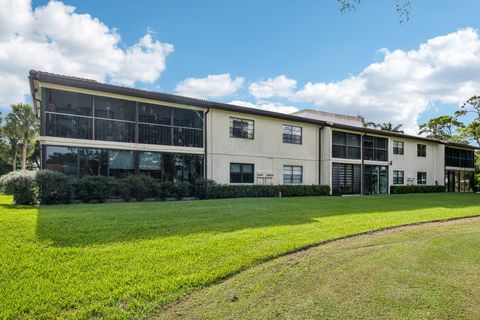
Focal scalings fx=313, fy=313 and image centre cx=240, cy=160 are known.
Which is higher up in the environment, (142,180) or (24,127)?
(24,127)

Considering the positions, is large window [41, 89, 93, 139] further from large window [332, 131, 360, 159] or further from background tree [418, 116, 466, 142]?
background tree [418, 116, 466, 142]

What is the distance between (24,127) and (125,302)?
43.7 meters

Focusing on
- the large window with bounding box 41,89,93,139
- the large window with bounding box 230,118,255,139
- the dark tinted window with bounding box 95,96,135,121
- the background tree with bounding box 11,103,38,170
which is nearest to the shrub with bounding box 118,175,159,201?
the large window with bounding box 41,89,93,139

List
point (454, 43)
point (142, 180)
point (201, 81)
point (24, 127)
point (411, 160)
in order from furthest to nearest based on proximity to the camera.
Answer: point (24, 127) → point (411, 160) → point (201, 81) → point (142, 180) → point (454, 43)

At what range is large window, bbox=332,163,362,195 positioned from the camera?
80.6 ft

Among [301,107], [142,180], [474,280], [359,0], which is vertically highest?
[301,107]

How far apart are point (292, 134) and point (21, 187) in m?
16.8

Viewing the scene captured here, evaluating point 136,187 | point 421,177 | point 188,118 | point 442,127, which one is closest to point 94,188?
point 136,187

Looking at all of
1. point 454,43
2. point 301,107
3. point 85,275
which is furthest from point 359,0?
point 301,107

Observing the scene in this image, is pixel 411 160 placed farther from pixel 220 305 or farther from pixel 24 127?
pixel 24 127

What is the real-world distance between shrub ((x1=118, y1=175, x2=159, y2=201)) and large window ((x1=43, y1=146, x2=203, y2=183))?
1.62m

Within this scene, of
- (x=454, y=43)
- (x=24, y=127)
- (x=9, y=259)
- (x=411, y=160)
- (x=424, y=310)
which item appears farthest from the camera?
(x=24, y=127)

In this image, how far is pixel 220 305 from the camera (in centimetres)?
395

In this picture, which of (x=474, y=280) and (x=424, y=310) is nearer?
(x=424, y=310)
